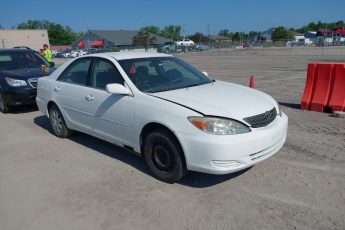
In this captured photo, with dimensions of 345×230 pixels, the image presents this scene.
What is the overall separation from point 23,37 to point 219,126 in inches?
2988

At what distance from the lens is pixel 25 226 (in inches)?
144

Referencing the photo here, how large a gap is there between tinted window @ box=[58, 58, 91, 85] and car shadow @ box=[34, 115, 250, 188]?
112 cm

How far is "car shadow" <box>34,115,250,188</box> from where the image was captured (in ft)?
14.7

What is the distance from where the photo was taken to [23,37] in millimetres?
71625

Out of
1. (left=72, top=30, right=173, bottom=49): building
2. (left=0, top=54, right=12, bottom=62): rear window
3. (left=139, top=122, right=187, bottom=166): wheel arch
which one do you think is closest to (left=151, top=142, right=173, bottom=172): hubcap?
(left=139, top=122, right=187, bottom=166): wheel arch

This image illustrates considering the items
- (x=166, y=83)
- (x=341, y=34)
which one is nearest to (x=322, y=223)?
(x=166, y=83)

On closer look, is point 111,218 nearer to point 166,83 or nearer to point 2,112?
point 166,83

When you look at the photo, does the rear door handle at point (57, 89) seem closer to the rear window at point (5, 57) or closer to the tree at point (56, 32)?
the rear window at point (5, 57)

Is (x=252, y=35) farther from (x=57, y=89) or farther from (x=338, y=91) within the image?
(x=57, y=89)

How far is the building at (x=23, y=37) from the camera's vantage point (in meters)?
69.2

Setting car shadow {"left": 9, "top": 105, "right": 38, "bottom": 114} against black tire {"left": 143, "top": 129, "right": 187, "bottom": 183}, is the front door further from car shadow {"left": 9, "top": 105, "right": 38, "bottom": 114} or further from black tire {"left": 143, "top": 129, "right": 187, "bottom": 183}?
car shadow {"left": 9, "top": 105, "right": 38, "bottom": 114}

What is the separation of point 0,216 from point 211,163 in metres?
2.38

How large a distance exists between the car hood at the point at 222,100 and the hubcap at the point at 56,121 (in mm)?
2720

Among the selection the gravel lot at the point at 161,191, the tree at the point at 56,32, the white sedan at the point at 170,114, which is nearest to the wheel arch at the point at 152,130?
the white sedan at the point at 170,114
